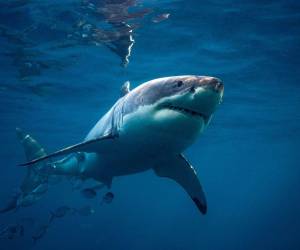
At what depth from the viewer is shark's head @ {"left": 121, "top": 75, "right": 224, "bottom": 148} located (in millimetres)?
3754

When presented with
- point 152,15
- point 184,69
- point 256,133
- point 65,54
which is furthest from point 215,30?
point 256,133

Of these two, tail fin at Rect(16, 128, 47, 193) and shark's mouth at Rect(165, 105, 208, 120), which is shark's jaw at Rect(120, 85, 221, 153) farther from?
tail fin at Rect(16, 128, 47, 193)

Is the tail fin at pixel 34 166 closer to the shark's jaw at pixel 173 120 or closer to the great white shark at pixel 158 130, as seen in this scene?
the great white shark at pixel 158 130

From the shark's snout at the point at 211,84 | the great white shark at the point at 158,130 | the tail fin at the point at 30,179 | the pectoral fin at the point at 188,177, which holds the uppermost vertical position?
the shark's snout at the point at 211,84

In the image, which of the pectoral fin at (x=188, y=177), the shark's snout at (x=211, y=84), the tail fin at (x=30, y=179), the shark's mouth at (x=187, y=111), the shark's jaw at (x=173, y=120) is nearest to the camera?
the shark's snout at (x=211, y=84)

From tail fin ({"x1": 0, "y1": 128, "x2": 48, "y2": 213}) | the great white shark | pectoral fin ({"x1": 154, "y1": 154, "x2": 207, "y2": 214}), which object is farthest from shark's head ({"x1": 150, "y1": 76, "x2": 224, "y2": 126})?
tail fin ({"x1": 0, "y1": 128, "x2": 48, "y2": 213})

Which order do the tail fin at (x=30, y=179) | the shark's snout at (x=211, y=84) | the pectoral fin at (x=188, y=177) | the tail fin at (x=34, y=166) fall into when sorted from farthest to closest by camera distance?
the tail fin at (x=34, y=166), the tail fin at (x=30, y=179), the pectoral fin at (x=188, y=177), the shark's snout at (x=211, y=84)

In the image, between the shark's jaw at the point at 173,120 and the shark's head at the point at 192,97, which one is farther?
the shark's jaw at the point at 173,120

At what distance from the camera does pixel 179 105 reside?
4.01m

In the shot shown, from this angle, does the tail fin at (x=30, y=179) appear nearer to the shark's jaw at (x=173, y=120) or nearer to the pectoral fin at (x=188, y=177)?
the pectoral fin at (x=188, y=177)

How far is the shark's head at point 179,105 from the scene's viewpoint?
3.75 meters

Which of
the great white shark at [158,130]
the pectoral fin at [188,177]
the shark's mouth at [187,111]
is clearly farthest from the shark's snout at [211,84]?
the pectoral fin at [188,177]

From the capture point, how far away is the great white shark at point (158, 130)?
12.8 feet

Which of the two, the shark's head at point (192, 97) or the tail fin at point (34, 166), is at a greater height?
→ the shark's head at point (192, 97)
